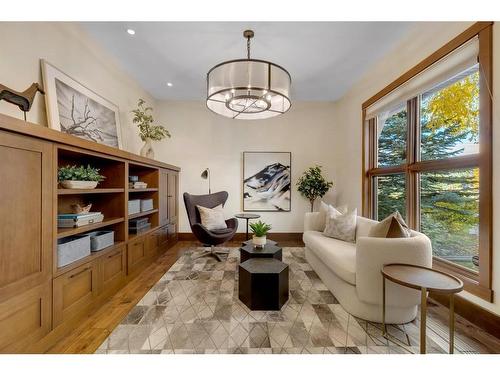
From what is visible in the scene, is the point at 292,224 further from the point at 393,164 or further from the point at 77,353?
the point at 77,353

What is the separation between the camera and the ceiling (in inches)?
90.7

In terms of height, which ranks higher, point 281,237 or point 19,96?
point 19,96

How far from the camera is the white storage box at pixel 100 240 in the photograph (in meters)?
2.00

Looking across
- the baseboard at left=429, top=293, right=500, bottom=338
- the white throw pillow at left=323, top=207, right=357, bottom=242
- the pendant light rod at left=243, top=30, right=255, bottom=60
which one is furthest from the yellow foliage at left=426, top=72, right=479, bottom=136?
the pendant light rod at left=243, top=30, right=255, bottom=60

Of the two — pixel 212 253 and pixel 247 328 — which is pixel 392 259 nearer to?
pixel 247 328

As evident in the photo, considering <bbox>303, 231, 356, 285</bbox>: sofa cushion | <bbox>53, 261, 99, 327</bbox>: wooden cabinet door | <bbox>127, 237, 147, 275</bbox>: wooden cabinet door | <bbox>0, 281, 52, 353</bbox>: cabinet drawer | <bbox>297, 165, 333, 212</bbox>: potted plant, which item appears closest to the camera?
<bbox>0, 281, 52, 353</bbox>: cabinet drawer

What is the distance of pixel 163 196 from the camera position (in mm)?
3510

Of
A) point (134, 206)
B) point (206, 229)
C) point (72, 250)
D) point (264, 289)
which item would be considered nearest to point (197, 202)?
point (206, 229)

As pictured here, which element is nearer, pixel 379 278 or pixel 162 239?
pixel 379 278

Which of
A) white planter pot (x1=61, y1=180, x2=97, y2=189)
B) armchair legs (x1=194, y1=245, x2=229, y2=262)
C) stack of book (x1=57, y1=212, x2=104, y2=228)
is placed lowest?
armchair legs (x1=194, y1=245, x2=229, y2=262)

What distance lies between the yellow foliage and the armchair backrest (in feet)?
10.7

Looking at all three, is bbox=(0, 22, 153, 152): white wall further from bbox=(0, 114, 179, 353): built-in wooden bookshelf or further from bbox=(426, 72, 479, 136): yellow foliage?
bbox=(426, 72, 479, 136): yellow foliage

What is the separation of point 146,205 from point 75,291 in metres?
1.45
